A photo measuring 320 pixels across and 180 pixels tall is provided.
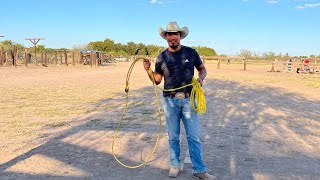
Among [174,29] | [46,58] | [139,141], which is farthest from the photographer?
[46,58]

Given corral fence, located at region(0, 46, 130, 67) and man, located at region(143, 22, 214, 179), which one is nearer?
man, located at region(143, 22, 214, 179)

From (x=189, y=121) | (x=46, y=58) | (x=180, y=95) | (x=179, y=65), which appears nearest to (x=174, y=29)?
(x=179, y=65)

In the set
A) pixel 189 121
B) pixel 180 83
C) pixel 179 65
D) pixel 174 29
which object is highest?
pixel 174 29

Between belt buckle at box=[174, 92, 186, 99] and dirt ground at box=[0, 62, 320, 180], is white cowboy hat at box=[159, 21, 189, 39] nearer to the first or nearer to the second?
belt buckle at box=[174, 92, 186, 99]

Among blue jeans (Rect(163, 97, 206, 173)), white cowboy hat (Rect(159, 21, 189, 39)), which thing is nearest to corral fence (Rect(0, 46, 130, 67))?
white cowboy hat (Rect(159, 21, 189, 39))

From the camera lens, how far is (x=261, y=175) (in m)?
4.42

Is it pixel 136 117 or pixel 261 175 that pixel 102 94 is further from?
pixel 261 175

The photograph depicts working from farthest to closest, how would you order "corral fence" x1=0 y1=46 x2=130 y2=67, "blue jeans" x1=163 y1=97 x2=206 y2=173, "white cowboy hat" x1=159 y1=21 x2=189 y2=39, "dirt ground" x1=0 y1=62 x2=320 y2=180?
1. "corral fence" x1=0 y1=46 x2=130 y2=67
2. "dirt ground" x1=0 y1=62 x2=320 y2=180
3. "blue jeans" x1=163 y1=97 x2=206 y2=173
4. "white cowboy hat" x1=159 y1=21 x2=189 y2=39

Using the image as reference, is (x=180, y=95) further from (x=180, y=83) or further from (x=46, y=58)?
(x=46, y=58)

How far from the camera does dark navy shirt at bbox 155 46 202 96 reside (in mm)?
4230

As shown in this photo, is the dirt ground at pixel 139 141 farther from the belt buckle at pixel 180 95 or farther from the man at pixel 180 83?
the belt buckle at pixel 180 95

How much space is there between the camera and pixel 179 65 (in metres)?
4.24

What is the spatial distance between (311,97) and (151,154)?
384 inches

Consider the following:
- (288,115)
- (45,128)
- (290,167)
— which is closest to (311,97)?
(288,115)
